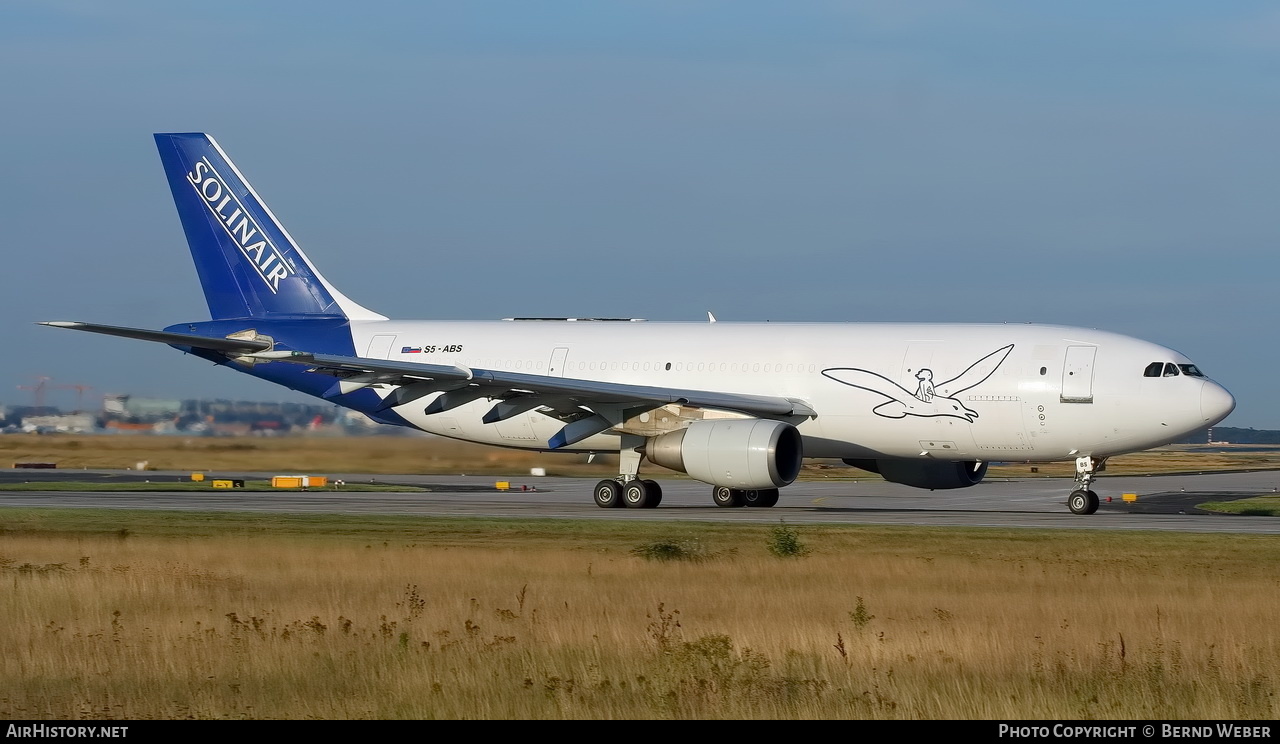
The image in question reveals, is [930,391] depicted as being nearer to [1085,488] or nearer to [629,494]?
[1085,488]

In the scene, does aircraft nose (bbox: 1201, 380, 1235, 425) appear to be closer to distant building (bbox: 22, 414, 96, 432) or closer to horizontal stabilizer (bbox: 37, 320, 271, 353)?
horizontal stabilizer (bbox: 37, 320, 271, 353)

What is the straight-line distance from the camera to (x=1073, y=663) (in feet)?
39.2

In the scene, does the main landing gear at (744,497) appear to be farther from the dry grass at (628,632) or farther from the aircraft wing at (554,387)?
the dry grass at (628,632)

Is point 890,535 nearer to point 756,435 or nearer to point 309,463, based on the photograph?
point 756,435

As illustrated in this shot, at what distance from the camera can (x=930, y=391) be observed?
30.7 metres

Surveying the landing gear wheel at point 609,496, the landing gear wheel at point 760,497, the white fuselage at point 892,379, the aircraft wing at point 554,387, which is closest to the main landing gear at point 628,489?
the landing gear wheel at point 609,496

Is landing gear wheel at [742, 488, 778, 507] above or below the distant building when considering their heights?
below

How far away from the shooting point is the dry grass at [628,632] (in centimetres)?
1038

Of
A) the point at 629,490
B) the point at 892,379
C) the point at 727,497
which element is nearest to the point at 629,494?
the point at 629,490

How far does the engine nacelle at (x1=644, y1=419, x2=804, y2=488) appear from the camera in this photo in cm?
2959

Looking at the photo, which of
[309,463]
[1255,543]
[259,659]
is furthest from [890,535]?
[309,463]

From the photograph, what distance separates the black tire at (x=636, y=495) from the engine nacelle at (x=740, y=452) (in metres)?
1.88

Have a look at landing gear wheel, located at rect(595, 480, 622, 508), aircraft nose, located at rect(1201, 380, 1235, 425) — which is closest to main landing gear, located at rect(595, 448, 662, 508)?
landing gear wheel, located at rect(595, 480, 622, 508)
